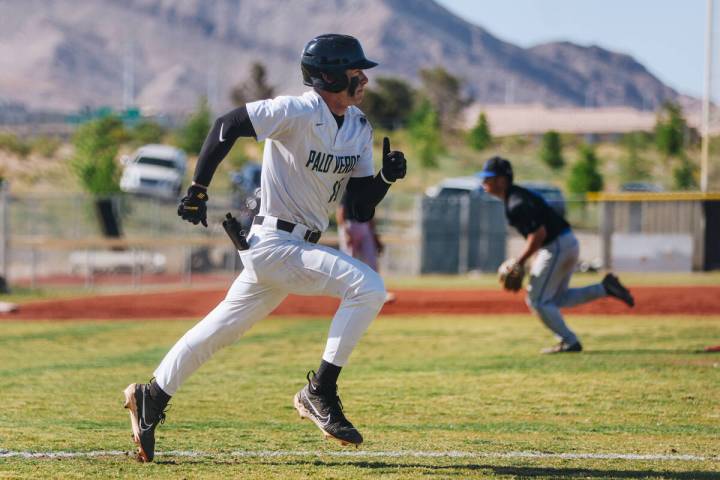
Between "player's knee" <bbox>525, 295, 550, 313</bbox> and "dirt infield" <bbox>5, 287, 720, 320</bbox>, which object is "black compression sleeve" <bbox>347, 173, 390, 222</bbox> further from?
"dirt infield" <bbox>5, 287, 720, 320</bbox>

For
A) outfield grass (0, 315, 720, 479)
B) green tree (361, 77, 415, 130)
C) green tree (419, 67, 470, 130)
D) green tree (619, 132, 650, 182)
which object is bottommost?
outfield grass (0, 315, 720, 479)

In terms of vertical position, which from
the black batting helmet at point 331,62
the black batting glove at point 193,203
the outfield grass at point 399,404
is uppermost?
the black batting helmet at point 331,62

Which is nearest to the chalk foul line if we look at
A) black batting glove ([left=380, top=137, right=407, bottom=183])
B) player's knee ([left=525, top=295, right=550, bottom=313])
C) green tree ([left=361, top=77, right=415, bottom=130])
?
black batting glove ([left=380, top=137, right=407, bottom=183])

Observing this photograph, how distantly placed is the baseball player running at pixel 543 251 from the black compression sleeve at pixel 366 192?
14.1 feet

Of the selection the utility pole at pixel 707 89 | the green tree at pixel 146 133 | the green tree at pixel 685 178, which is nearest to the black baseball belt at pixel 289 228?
the utility pole at pixel 707 89

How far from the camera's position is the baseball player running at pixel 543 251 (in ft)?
35.9

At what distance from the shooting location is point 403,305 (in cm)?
1853

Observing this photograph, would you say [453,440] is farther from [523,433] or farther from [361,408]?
[361,408]

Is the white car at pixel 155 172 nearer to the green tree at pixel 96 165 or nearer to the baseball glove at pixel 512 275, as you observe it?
the green tree at pixel 96 165

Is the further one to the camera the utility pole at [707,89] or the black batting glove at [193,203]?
the utility pole at [707,89]

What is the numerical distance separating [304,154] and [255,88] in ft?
279

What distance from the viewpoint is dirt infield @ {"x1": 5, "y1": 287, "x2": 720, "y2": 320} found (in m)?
17.4

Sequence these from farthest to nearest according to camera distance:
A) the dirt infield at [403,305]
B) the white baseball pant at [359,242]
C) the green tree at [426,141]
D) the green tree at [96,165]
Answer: the green tree at [426,141] < the green tree at [96,165] < the dirt infield at [403,305] < the white baseball pant at [359,242]

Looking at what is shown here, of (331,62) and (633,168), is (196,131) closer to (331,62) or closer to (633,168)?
(633,168)
